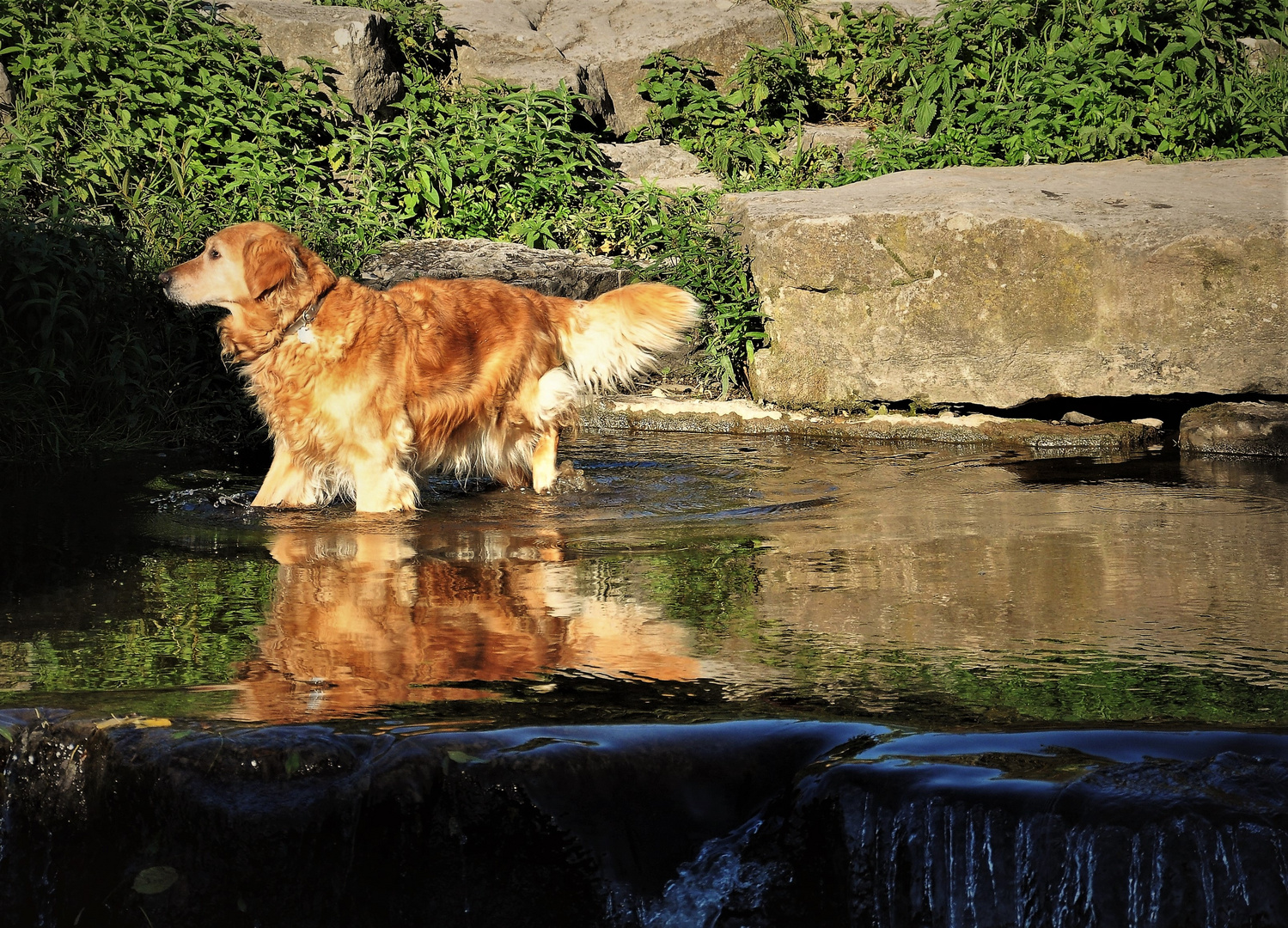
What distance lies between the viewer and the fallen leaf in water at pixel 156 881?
2.34m

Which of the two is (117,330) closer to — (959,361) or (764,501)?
(764,501)

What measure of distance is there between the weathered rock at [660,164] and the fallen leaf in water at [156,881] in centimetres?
755

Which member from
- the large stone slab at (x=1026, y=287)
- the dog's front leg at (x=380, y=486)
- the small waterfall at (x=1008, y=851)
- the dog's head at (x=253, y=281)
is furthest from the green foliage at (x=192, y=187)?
the small waterfall at (x=1008, y=851)

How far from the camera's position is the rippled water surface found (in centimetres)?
254

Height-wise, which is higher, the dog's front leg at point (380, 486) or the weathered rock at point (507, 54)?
the weathered rock at point (507, 54)

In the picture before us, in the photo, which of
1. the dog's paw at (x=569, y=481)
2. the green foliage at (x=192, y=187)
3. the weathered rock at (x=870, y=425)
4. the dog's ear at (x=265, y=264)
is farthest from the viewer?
the weathered rock at (x=870, y=425)

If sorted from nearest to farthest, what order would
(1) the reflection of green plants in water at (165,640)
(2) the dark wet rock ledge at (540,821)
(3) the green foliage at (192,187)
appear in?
(2) the dark wet rock ledge at (540,821) < (1) the reflection of green plants in water at (165,640) < (3) the green foliage at (192,187)

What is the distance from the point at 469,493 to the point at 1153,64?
19.8 feet

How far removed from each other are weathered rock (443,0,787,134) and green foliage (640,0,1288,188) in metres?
0.24

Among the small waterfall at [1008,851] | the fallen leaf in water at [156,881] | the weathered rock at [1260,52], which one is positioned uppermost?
the weathered rock at [1260,52]

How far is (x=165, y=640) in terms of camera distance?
2.99 metres

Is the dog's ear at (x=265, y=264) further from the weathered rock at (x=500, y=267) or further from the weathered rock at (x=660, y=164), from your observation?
the weathered rock at (x=660, y=164)

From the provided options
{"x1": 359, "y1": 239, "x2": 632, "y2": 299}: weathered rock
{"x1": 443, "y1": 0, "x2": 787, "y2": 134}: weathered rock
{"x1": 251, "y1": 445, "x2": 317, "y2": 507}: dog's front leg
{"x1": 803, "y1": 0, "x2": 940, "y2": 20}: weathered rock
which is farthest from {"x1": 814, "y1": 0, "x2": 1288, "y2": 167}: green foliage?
{"x1": 251, "y1": 445, "x2": 317, "y2": 507}: dog's front leg

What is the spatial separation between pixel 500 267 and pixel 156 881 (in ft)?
17.5
